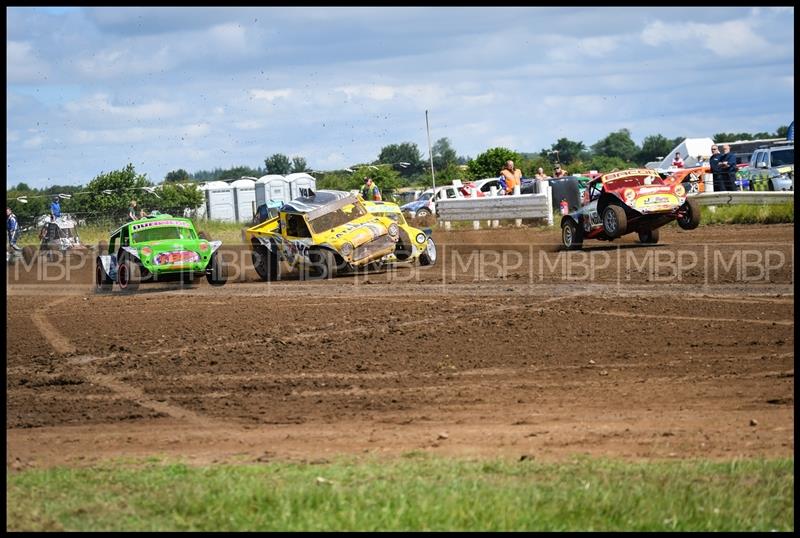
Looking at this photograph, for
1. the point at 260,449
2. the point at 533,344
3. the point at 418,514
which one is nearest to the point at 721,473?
the point at 418,514

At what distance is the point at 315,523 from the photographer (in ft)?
19.2

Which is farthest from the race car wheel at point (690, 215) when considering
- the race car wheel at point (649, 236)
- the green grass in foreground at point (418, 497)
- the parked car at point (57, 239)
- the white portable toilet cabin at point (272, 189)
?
the white portable toilet cabin at point (272, 189)

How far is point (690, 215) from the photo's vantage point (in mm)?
22094

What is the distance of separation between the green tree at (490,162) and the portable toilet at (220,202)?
12.0 metres

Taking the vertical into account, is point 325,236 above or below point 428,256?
above

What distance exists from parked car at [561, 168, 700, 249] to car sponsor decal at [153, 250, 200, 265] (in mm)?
7859

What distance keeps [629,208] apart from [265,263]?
742 centimetres

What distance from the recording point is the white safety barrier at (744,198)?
84.1 feet

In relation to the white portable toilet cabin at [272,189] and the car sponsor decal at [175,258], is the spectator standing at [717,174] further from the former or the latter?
the white portable toilet cabin at [272,189]

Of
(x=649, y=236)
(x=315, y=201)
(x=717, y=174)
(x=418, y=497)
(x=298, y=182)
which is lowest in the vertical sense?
(x=418, y=497)

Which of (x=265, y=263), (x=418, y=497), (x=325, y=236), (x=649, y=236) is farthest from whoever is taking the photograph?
(x=649, y=236)

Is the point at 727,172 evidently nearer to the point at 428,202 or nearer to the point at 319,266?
the point at 428,202

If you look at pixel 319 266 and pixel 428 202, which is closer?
pixel 319 266

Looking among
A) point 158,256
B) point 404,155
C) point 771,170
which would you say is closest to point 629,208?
point 158,256
